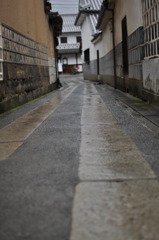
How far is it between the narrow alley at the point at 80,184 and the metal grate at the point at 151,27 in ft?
10.6

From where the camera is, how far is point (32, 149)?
13.5ft

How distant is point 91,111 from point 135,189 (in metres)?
5.02

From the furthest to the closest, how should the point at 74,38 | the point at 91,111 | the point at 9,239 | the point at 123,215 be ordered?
the point at 74,38
the point at 91,111
the point at 123,215
the point at 9,239

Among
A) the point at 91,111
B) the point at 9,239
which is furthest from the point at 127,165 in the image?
the point at 91,111

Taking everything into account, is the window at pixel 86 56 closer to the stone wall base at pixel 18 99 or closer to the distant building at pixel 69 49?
the distant building at pixel 69 49

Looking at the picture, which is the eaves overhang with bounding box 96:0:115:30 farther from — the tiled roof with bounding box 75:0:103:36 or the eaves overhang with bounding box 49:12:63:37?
the tiled roof with bounding box 75:0:103:36

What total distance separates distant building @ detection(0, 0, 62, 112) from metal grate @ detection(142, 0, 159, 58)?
3.26m

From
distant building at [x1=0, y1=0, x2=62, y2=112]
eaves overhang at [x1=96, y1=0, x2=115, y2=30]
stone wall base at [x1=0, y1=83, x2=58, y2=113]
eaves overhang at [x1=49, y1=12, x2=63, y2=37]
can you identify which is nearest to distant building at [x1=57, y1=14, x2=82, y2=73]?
eaves overhang at [x1=49, y1=12, x2=63, y2=37]

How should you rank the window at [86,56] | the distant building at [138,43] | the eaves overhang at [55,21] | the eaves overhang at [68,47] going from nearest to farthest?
1. the distant building at [138,43]
2. the eaves overhang at [55,21]
3. the window at [86,56]
4. the eaves overhang at [68,47]

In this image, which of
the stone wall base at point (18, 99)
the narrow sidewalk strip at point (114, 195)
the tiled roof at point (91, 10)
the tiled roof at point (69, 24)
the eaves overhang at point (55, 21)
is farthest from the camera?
the tiled roof at point (69, 24)

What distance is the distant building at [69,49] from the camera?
5172cm

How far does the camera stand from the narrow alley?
6.89ft

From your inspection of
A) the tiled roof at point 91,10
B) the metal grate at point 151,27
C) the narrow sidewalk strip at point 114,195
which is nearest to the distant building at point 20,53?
the metal grate at point 151,27

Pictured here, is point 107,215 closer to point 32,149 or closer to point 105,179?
point 105,179
